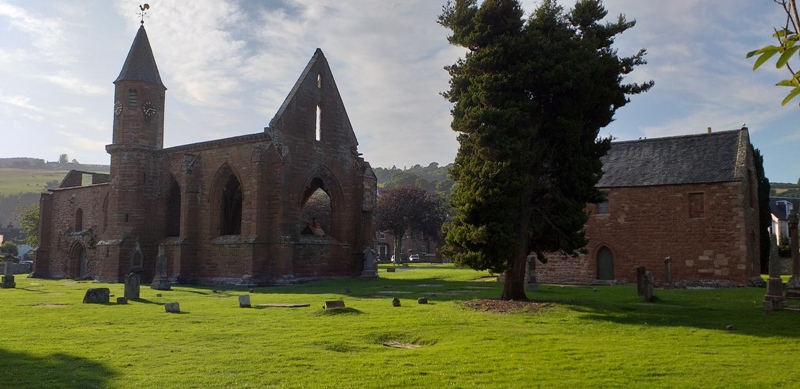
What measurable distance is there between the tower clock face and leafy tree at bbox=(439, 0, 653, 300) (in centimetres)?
2414

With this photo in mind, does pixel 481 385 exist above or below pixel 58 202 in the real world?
below

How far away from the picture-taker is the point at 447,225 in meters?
18.8

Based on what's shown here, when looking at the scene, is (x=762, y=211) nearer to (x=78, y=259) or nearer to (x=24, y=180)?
(x=78, y=259)

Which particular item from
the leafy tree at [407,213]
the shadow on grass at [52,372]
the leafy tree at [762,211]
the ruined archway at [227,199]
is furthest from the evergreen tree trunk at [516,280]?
the leafy tree at [407,213]

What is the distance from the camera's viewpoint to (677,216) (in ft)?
95.0

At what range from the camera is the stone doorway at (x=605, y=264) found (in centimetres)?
3094

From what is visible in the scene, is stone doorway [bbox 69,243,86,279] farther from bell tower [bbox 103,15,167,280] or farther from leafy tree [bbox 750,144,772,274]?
leafy tree [bbox 750,144,772,274]

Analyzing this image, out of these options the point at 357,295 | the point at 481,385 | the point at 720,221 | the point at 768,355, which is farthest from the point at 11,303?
the point at 720,221

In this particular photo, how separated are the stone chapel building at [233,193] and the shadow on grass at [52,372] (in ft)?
66.2

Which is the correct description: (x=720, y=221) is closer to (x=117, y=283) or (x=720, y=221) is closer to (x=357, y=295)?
(x=357, y=295)

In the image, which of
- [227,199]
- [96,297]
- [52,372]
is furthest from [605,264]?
[52,372]

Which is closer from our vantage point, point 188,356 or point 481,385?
point 481,385

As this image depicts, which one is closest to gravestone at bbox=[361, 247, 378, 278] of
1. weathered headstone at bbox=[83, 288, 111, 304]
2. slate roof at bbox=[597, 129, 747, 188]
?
slate roof at bbox=[597, 129, 747, 188]

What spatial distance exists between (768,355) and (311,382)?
770 cm
